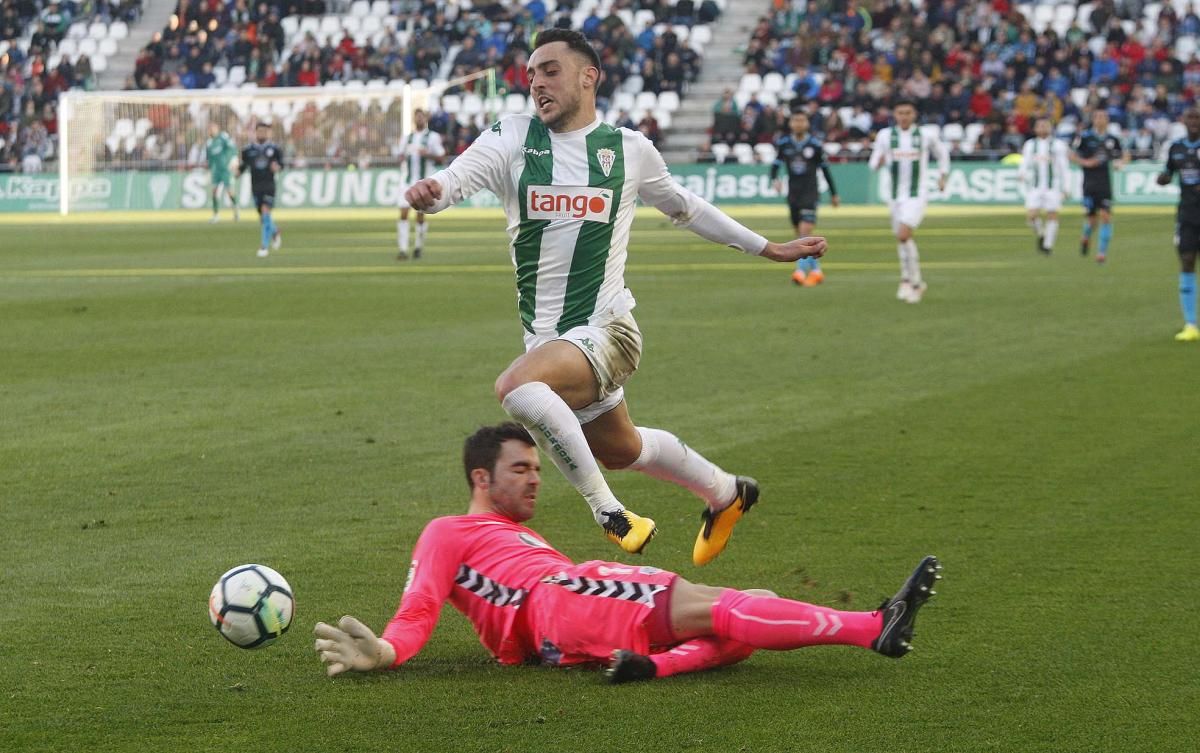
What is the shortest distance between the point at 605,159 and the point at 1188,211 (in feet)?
30.8

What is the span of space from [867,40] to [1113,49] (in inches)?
228

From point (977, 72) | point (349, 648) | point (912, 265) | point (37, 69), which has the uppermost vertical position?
point (977, 72)

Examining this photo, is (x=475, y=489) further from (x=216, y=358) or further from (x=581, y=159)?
(x=216, y=358)

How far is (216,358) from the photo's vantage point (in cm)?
1370

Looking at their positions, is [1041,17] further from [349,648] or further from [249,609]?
[349,648]

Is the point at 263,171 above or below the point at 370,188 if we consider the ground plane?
above

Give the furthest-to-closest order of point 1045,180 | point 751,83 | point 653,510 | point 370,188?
point 751,83
point 370,188
point 1045,180
point 653,510

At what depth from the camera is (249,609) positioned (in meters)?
5.22

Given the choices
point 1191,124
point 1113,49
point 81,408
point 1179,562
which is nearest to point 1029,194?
point 1191,124

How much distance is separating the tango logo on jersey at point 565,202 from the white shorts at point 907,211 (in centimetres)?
1349

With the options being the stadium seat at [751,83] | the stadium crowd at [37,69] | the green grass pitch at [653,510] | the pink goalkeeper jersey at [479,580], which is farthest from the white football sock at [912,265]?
the stadium crowd at [37,69]

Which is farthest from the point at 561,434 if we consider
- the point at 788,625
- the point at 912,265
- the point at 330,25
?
the point at 330,25

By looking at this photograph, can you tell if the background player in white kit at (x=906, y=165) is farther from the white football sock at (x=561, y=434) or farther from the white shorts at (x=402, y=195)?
the white football sock at (x=561, y=434)

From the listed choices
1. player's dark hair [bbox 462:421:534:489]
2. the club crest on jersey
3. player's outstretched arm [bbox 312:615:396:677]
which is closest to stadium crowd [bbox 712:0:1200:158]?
the club crest on jersey
